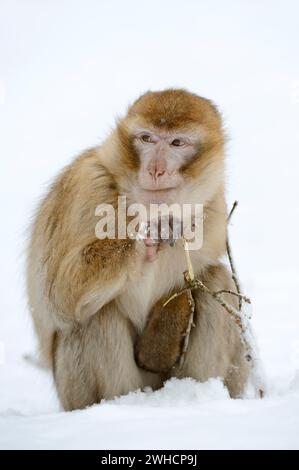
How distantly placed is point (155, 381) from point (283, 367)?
63.6 inches

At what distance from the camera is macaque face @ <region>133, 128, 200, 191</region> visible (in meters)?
3.63

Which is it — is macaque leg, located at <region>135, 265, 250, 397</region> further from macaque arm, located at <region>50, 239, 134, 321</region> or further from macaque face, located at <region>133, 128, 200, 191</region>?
macaque face, located at <region>133, 128, 200, 191</region>

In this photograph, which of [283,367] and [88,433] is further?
[283,367]

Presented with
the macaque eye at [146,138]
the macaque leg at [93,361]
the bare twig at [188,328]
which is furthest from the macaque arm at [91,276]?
the macaque eye at [146,138]

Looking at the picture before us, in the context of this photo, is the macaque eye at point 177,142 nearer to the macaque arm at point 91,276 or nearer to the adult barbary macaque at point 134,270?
the adult barbary macaque at point 134,270

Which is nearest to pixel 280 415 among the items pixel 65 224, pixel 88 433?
pixel 88 433

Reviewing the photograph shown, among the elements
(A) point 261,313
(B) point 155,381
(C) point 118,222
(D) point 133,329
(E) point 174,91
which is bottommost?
(A) point 261,313

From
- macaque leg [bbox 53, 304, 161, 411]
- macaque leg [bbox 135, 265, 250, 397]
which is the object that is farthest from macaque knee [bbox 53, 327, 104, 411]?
macaque leg [bbox 135, 265, 250, 397]

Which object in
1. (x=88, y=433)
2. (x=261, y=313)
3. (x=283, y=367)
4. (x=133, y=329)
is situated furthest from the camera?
(x=261, y=313)

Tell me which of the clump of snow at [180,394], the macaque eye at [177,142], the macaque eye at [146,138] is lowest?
the clump of snow at [180,394]

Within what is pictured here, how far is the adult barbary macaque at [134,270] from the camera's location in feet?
12.3

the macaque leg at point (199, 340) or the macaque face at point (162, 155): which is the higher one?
the macaque face at point (162, 155)
